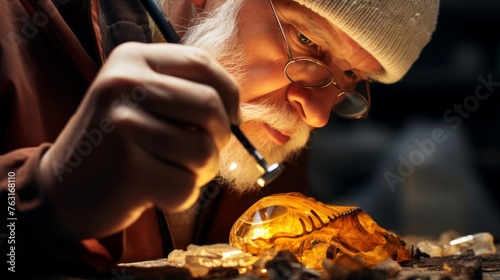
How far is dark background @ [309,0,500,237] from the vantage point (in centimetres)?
300

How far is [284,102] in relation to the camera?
157 cm

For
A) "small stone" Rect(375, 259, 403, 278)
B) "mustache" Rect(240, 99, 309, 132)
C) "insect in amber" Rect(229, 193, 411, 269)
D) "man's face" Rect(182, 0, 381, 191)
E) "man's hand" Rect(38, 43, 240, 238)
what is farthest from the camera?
"mustache" Rect(240, 99, 309, 132)

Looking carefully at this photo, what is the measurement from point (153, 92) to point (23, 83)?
54cm

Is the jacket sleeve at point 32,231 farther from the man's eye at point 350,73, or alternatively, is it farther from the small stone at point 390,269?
the man's eye at point 350,73

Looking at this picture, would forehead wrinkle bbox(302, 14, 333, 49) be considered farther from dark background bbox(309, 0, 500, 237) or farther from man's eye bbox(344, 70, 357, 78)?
dark background bbox(309, 0, 500, 237)

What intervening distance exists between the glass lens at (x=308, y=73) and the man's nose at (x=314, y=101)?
0.12 ft

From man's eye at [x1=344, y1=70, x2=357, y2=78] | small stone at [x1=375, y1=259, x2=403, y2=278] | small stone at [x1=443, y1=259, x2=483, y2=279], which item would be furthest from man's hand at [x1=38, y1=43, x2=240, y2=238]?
man's eye at [x1=344, y1=70, x2=357, y2=78]

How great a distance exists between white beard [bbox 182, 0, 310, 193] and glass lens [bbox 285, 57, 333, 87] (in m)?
0.11

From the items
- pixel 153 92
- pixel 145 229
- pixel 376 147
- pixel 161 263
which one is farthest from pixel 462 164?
pixel 153 92

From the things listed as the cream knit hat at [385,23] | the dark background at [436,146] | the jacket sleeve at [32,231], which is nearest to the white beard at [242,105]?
the cream knit hat at [385,23]

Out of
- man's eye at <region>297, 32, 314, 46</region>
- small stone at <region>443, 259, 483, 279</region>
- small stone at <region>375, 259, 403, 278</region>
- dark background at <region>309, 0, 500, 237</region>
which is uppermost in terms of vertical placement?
man's eye at <region>297, 32, 314, 46</region>

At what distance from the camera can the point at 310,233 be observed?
1.18 m

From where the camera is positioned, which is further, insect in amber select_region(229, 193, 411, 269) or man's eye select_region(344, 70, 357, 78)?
man's eye select_region(344, 70, 357, 78)

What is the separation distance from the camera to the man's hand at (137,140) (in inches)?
30.2
